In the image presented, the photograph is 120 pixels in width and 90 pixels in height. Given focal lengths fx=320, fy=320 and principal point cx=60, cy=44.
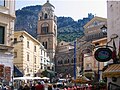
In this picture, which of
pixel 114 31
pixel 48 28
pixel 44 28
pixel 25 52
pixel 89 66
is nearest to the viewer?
pixel 114 31

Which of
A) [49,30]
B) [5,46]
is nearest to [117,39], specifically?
[5,46]

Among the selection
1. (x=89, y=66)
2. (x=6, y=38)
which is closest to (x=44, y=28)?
(x=89, y=66)

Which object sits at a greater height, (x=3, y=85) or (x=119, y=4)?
(x=119, y=4)

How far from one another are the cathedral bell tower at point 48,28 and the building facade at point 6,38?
259 feet

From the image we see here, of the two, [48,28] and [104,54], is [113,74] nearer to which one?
[104,54]

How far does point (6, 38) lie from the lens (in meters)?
21.7

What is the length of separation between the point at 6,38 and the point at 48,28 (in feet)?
266

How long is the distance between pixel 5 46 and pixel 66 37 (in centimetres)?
14539

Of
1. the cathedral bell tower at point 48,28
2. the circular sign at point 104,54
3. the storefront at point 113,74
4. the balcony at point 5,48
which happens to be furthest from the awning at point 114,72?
the cathedral bell tower at point 48,28

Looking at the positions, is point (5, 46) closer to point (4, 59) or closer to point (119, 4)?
point (4, 59)

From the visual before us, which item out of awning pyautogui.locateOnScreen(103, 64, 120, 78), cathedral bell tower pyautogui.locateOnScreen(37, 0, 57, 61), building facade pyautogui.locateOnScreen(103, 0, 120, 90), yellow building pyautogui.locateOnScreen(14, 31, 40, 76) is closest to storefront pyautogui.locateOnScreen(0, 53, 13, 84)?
building facade pyautogui.locateOnScreen(103, 0, 120, 90)

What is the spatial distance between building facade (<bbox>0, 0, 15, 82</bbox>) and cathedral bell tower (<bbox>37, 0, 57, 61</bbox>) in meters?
79.1

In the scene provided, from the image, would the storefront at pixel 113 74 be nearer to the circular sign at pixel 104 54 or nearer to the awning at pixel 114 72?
the awning at pixel 114 72

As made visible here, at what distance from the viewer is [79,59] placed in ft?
275
